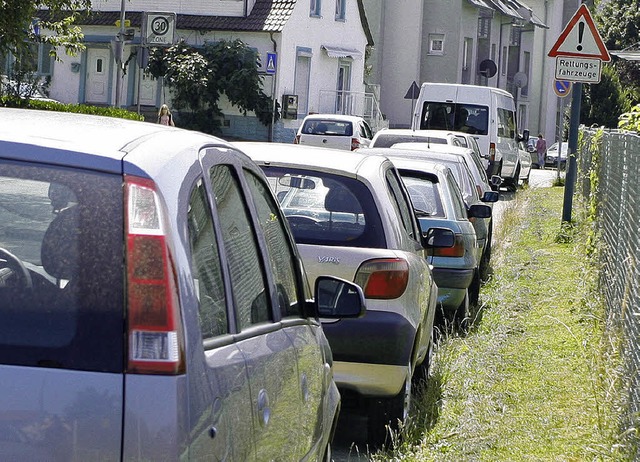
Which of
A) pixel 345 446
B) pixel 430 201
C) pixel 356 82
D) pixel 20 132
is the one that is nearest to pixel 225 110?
pixel 356 82

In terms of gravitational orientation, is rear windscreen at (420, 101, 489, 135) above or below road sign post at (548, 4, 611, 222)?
below

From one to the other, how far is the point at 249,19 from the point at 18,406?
37491 millimetres

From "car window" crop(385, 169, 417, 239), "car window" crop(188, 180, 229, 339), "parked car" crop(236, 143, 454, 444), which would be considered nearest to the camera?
"car window" crop(188, 180, 229, 339)

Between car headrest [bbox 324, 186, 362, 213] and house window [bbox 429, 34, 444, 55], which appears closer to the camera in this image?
car headrest [bbox 324, 186, 362, 213]

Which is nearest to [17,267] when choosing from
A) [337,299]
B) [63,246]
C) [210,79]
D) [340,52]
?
[63,246]

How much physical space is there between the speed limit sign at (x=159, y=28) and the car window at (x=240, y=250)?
78.3 ft

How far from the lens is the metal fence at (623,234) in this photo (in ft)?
21.1

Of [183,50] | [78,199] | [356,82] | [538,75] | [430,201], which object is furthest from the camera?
[538,75]

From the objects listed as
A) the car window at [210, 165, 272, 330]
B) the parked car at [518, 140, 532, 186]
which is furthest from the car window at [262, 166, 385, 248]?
the parked car at [518, 140, 532, 186]

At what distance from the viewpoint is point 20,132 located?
281cm

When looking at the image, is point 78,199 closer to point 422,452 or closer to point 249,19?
point 422,452

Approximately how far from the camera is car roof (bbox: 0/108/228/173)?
8.87 feet

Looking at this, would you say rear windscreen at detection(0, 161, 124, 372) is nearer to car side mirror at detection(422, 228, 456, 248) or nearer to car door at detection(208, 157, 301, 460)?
car door at detection(208, 157, 301, 460)

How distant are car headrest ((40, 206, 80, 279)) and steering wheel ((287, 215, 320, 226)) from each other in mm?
4114
